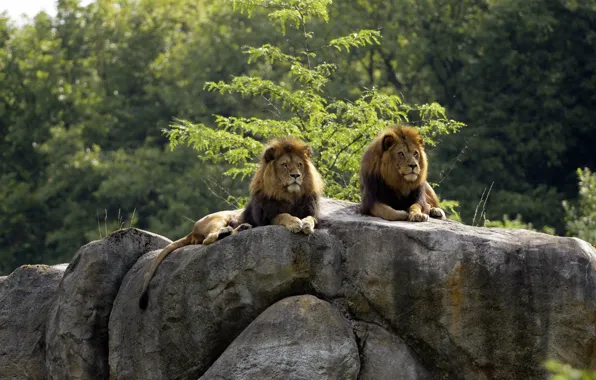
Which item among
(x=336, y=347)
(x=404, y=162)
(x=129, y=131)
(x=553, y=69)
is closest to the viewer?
(x=336, y=347)

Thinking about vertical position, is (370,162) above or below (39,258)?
above

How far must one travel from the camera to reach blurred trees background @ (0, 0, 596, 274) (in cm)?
2975

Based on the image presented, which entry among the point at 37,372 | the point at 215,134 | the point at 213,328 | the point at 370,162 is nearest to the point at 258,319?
the point at 213,328

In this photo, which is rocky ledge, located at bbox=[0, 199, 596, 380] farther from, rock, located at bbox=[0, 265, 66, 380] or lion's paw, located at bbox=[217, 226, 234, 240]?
rock, located at bbox=[0, 265, 66, 380]

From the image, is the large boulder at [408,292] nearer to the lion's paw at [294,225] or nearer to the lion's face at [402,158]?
the lion's paw at [294,225]

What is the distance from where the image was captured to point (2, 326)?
42.1 feet

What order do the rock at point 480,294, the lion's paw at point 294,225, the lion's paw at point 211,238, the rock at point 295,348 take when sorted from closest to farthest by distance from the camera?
the rock at point 480,294 → the rock at point 295,348 → the lion's paw at point 294,225 → the lion's paw at point 211,238

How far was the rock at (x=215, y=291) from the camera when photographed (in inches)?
405

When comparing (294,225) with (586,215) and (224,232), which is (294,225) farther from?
(586,215)

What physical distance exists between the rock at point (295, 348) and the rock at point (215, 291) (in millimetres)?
299

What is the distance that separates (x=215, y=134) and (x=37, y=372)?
228 inches

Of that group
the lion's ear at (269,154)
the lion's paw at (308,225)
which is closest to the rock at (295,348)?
the lion's paw at (308,225)

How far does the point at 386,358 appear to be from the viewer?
9.99 m

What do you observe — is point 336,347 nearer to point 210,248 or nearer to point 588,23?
point 210,248
